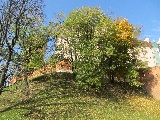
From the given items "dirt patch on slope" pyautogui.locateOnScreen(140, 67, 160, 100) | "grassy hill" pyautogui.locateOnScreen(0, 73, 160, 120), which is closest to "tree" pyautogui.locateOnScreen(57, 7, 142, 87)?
"grassy hill" pyautogui.locateOnScreen(0, 73, 160, 120)

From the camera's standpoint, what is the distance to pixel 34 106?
3559cm

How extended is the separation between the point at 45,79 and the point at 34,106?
14.3 m

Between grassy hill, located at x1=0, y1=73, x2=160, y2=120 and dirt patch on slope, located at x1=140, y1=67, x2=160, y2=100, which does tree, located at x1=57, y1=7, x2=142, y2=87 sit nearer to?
grassy hill, located at x1=0, y1=73, x2=160, y2=120

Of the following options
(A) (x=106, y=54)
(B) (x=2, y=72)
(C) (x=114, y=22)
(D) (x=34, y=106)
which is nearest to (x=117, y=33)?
(C) (x=114, y=22)

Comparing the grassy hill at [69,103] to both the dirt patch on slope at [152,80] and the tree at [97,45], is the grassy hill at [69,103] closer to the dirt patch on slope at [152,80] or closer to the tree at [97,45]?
the tree at [97,45]

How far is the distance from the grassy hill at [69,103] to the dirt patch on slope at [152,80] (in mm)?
3805

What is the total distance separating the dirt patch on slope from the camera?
178 feet

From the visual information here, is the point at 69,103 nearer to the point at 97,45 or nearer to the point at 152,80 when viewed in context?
the point at 97,45

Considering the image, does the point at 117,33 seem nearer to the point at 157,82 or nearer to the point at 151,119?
the point at 157,82

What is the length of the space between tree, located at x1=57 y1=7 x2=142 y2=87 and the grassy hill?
2591 millimetres

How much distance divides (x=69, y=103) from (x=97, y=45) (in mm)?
11012

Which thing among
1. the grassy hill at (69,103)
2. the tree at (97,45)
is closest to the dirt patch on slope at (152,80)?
the grassy hill at (69,103)

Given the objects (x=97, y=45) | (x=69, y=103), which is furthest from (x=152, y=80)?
(x=69, y=103)

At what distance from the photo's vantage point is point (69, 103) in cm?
3822
